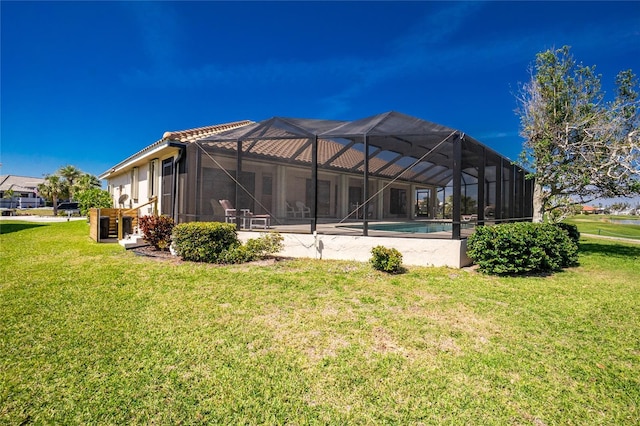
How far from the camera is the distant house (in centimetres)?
4852

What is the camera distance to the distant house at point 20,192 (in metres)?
48.5

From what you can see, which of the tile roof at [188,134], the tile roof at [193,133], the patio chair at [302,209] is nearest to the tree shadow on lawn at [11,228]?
the tile roof at [188,134]

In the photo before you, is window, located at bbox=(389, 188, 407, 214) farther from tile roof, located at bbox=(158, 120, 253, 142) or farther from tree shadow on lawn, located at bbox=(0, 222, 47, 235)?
tree shadow on lawn, located at bbox=(0, 222, 47, 235)

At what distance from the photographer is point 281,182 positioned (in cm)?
1400

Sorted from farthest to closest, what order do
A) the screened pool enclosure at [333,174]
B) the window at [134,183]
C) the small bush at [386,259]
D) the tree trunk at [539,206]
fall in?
the window at [134,183]
the tree trunk at [539,206]
the screened pool enclosure at [333,174]
the small bush at [386,259]

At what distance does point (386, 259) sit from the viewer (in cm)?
705

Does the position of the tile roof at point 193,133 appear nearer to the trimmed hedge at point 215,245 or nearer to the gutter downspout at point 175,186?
the gutter downspout at point 175,186

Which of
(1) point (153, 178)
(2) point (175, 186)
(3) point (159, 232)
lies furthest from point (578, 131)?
(1) point (153, 178)

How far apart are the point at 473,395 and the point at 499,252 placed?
209 inches

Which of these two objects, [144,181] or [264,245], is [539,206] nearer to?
[264,245]

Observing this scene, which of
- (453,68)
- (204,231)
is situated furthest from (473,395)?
(453,68)

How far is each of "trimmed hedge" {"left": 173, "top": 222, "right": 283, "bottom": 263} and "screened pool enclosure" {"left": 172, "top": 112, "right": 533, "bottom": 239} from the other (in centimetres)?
74

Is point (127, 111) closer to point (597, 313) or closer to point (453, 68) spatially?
point (453, 68)

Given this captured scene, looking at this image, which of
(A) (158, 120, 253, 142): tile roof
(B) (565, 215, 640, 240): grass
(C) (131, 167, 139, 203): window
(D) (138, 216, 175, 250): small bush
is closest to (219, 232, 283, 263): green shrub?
(D) (138, 216, 175, 250): small bush
